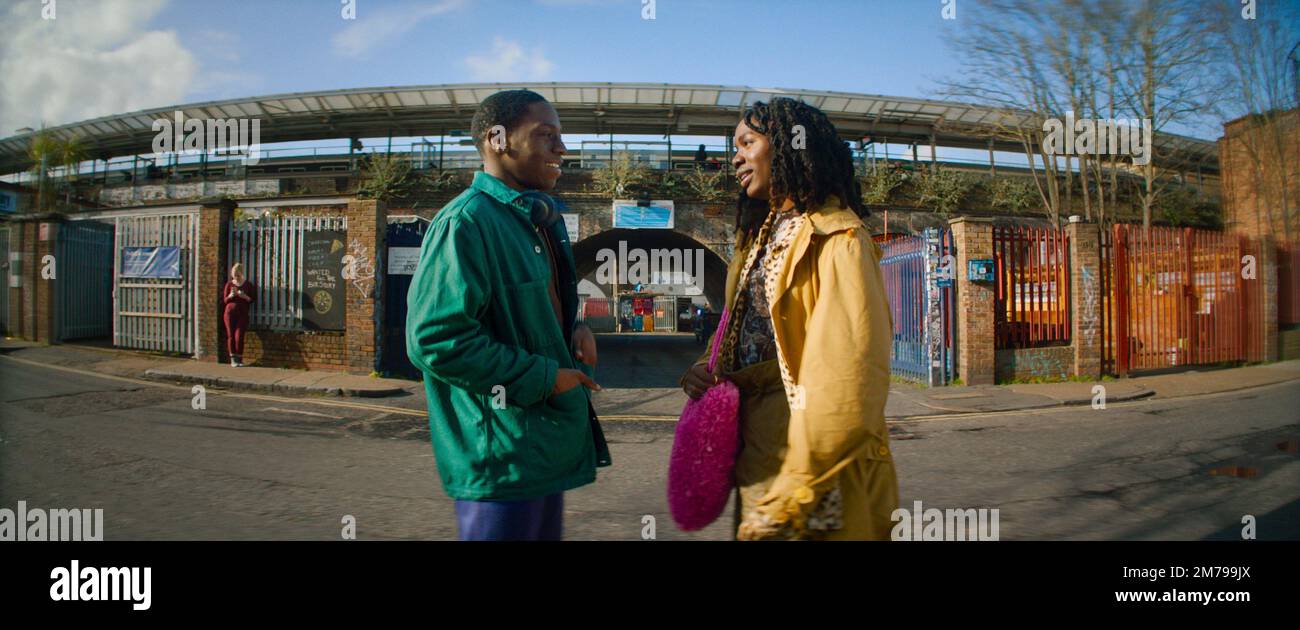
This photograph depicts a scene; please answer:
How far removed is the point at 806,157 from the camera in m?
1.78

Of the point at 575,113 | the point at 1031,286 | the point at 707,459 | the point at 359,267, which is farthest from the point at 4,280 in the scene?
the point at 1031,286

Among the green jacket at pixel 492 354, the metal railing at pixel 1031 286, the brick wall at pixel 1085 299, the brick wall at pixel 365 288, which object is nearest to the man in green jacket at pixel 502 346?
the green jacket at pixel 492 354

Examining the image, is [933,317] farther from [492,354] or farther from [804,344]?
[492,354]

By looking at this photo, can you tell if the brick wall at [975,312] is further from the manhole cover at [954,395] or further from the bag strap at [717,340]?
the bag strap at [717,340]

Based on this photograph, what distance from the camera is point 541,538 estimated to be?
1.76 m

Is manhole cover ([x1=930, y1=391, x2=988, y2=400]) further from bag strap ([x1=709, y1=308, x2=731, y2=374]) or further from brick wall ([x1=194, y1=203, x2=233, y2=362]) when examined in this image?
brick wall ([x1=194, y1=203, x2=233, y2=362])

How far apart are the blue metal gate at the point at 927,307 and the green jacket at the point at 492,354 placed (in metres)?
9.97

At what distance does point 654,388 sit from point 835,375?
30.5 ft

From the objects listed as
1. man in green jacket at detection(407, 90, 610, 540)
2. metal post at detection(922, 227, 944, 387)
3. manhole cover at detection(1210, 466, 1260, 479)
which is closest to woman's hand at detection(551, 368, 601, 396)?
man in green jacket at detection(407, 90, 610, 540)

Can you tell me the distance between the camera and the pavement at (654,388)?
859 centimetres

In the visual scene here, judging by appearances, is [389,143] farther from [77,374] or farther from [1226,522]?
[1226,522]

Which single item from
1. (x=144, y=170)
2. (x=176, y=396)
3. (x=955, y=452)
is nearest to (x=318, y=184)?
(x=144, y=170)

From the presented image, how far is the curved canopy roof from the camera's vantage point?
18422mm
